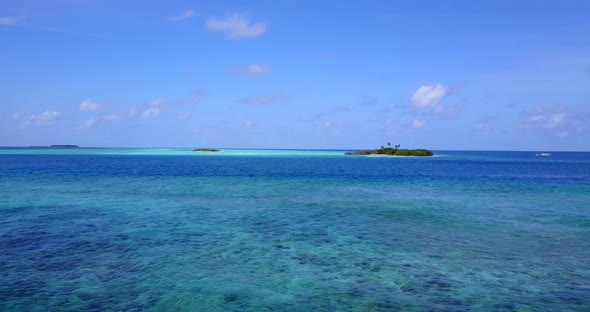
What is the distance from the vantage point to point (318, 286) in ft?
44.2

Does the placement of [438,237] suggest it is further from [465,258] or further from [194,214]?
[194,214]

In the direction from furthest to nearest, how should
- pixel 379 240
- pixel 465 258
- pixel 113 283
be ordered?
pixel 379 240, pixel 465 258, pixel 113 283

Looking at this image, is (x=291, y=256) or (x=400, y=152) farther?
(x=400, y=152)

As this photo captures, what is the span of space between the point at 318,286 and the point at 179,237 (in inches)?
401

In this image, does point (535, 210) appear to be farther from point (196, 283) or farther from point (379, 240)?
point (196, 283)

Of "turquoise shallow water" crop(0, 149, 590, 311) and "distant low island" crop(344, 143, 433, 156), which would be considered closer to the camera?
"turquoise shallow water" crop(0, 149, 590, 311)

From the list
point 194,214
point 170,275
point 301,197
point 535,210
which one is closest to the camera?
point 170,275

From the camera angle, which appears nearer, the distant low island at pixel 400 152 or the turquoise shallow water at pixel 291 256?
the turquoise shallow water at pixel 291 256

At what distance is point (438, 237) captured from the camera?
21281 millimetres

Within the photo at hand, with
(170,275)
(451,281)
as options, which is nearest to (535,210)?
(451,281)

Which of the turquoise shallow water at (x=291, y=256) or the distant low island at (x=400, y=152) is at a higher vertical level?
the distant low island at (x=400, y=152)

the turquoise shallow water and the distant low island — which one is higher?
the distant low island

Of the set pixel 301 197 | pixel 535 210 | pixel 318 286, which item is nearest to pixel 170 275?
pixel 318 286

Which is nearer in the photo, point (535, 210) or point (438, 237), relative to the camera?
point (438, 237)
